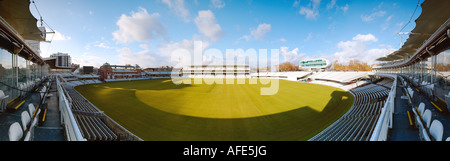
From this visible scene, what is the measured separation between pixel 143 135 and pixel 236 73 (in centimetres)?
5076

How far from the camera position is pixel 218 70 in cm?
5581

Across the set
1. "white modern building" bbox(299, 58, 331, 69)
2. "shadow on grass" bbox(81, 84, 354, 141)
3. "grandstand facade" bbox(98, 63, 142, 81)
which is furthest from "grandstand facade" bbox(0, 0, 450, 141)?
"white modern building" bbox(299, 58, 331, 69)

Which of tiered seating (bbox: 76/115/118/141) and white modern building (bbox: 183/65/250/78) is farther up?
white modern building (bbox: 183/65/250/78)

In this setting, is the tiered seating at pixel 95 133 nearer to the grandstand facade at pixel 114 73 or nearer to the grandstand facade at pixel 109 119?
the grandstand facade at pixel 109 119

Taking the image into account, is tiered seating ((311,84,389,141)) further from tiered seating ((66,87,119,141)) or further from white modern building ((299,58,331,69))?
white modern building ((299,58,331,69))

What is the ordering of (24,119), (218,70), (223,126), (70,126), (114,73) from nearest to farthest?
1. (70,126)
2. (24,119)
3. (223,126)
4. (114,73)
5. (218,70)

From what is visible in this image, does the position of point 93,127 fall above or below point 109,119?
above

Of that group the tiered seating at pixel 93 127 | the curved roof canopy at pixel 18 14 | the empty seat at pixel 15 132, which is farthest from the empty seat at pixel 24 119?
the curved roof canopy at pixel 18 14

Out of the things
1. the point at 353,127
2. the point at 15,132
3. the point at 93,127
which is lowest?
the point at 353,127

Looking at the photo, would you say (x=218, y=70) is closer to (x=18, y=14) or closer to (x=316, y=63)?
(x=316, y=63)

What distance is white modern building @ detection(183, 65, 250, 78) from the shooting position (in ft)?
182

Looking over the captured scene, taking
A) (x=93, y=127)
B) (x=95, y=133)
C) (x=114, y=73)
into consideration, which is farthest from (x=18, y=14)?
(x=114, y=73)


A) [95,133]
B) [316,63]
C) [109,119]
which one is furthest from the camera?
[316,63]
